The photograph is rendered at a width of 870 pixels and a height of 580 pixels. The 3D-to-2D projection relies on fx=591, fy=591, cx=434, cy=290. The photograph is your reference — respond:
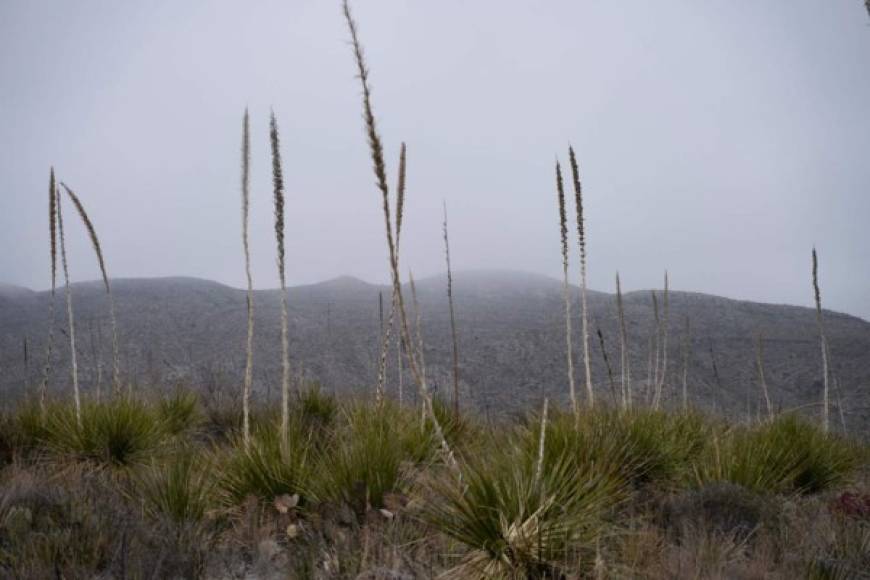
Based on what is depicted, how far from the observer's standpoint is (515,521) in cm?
330

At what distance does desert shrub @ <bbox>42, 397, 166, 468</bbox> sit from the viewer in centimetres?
657

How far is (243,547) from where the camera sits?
4336mm

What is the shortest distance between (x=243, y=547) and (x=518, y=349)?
16.9 metres

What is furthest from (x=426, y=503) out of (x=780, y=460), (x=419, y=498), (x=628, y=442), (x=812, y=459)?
(x=812, y=459)

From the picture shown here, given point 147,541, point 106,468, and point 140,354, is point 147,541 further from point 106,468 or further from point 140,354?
point 140,354

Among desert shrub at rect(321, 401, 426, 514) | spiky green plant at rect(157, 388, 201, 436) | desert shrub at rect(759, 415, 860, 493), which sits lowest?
desert shrub at rect(759, 415, 860, 493)

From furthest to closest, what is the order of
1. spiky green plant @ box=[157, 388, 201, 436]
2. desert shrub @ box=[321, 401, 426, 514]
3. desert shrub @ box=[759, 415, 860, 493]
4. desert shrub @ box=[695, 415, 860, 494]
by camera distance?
spiky green plant @ box=[157, 388, 201, 436] < desert shrub @ box=[759, 415, 860, 493] < desert shrub @ box=[695, 415, 860, 494] < desert shrub @ box=[321, 401, 426, 514]

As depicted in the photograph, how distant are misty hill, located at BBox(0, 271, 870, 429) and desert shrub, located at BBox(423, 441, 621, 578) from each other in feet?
36.1

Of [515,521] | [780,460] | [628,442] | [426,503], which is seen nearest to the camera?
[515,521]

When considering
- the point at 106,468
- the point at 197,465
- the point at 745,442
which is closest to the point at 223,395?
the point at 106,468

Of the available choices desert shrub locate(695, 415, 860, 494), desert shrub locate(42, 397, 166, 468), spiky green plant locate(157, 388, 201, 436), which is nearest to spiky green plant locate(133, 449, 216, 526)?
desert shrub locate(42, 397, 166, 468)

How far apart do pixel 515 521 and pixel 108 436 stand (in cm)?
532

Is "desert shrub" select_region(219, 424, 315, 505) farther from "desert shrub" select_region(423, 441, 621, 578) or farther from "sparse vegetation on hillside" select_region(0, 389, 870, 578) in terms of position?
"desert shrub" select_region(423, 441, 621, 578)

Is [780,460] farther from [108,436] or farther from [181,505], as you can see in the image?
[108,436]
